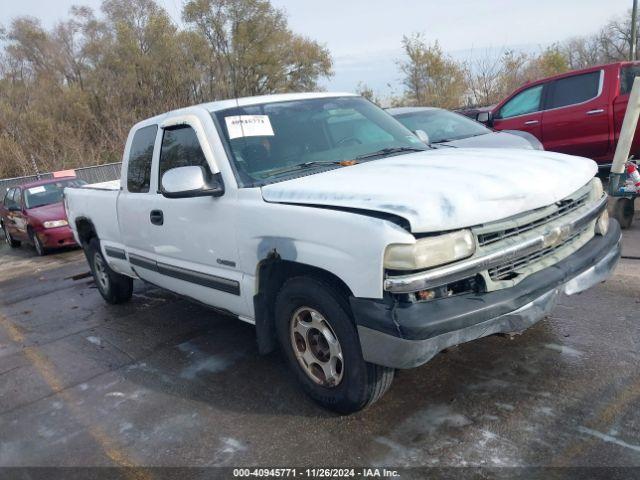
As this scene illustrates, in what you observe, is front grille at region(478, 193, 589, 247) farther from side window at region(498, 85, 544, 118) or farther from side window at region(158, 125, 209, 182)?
side window at region(498, 85, 544, 118)

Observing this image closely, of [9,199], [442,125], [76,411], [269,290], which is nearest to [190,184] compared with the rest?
[269,290]

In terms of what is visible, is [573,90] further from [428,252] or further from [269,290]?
[428,252]

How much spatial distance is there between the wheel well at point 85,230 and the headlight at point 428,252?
4.53 metres

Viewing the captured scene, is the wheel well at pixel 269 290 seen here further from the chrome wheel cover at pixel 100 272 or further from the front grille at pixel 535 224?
the chrome wheel cover at pixel 100 272

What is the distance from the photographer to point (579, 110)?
8.60 m

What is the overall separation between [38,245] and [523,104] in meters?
9.75

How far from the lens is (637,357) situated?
3.62 metres

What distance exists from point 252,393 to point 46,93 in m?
30.2

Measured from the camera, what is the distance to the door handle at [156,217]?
448 centimetres

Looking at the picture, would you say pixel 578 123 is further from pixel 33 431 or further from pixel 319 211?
pixel 33 431

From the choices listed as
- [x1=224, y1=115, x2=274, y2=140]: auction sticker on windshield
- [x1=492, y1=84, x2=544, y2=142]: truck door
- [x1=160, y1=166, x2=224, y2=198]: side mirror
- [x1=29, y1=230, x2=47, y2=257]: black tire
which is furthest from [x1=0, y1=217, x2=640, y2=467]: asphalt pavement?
[x1=29, y1=230, x2=47, y2=257]: black tire

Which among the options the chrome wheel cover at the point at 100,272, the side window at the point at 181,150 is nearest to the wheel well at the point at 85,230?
the chrome wheel cover at the point at 100,272

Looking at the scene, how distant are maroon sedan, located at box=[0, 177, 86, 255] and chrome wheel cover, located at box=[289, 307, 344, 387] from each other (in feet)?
28.3

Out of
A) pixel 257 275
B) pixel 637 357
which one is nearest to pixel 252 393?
pixel 257 275
